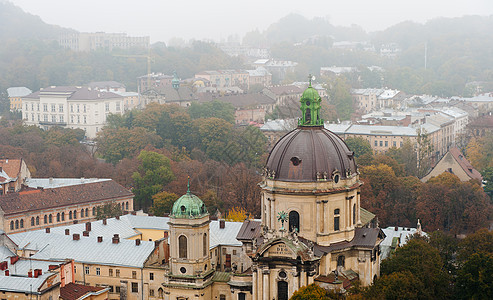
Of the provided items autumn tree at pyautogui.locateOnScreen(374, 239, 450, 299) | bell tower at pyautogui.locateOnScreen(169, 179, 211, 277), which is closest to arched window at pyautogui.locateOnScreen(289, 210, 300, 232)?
bell tower at pyautogui.locateOnScreen(169, 179, 211, 277)

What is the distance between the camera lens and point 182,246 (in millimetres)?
66312

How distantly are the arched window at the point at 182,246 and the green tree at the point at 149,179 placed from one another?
44717 mm

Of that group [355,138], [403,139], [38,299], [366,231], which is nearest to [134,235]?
A: [38,299]

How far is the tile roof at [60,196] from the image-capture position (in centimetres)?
9412

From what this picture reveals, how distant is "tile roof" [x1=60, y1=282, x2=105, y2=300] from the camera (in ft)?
218

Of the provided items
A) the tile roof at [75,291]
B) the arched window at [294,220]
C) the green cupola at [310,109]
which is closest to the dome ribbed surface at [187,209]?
the arched window at [294,220]

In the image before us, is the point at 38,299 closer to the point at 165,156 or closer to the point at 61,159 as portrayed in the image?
the point at 165,156

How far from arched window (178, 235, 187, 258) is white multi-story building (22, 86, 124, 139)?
10518 centimetres

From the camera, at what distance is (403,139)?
141m

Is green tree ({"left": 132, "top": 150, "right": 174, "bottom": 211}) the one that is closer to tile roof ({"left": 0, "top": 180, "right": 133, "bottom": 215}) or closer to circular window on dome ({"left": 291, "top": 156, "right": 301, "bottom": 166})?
tile roof ({"left": 0, "top": 180, "right": 133, "bottom": 215})

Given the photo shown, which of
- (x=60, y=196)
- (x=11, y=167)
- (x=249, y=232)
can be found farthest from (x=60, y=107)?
(x=249, y=232)

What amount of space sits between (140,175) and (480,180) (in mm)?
44342

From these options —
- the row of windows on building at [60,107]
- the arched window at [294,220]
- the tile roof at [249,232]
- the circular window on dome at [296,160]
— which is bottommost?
the tile roof at [249,232]

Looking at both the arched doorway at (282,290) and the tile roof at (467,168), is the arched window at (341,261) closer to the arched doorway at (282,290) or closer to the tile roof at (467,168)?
the arched doorway at (282,290)
